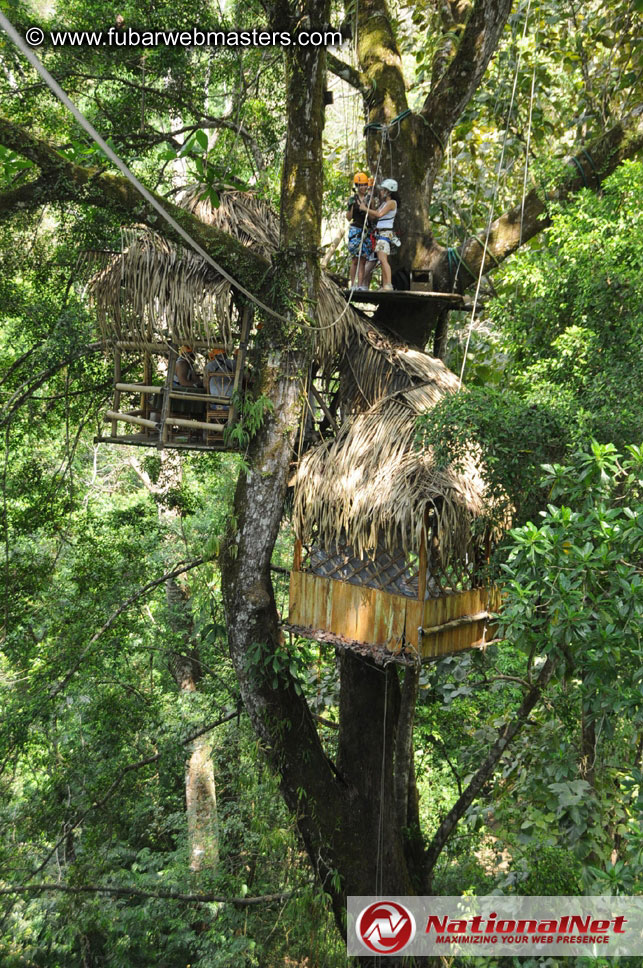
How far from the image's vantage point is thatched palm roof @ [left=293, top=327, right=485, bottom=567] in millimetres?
3703

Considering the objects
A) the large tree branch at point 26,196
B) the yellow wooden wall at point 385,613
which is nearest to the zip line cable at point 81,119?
the large tree branch at point 26,196

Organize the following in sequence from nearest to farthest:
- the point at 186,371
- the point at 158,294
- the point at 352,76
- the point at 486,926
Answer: the point at 158,294
the point at 186,371
the point at 486,926
the point at 352,76

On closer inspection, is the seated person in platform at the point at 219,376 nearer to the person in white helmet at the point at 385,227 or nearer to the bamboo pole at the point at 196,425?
the bamboo pole at the point at 196,425

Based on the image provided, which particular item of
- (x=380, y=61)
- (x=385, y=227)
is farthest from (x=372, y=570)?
(x=380, y=61)

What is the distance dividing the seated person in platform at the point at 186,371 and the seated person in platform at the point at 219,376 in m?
0.09

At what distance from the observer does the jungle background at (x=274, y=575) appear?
3271 mm

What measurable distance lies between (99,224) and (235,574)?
7.47ft

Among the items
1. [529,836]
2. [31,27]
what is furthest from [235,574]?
[31,27]

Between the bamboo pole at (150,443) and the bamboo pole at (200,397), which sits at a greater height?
the bamboo pole at (200,397)

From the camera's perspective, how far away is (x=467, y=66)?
4.94 meters

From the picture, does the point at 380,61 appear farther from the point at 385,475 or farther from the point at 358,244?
Result: the point at 385,475

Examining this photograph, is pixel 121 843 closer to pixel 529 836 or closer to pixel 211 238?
pixel 529 836

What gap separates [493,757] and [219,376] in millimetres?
2581

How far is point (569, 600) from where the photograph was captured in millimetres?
2670
